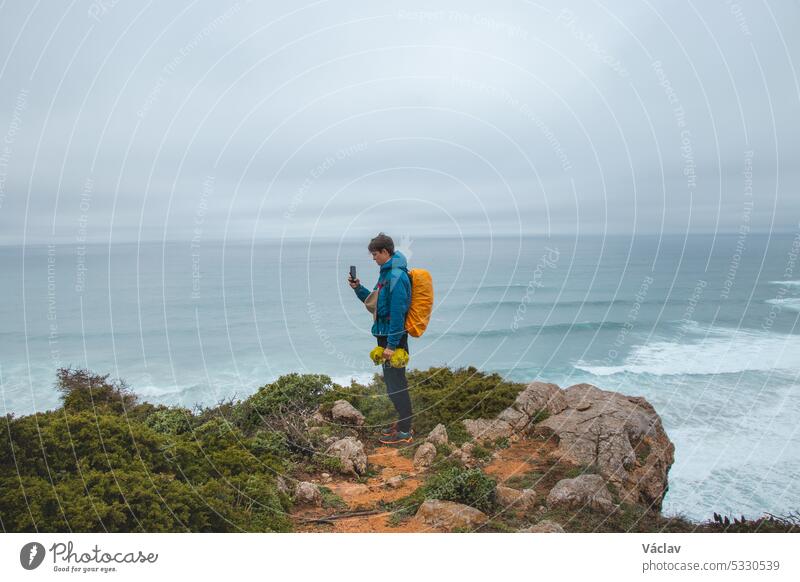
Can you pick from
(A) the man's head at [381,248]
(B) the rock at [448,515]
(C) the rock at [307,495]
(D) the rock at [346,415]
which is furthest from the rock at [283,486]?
(A) the man's head at [381,248]

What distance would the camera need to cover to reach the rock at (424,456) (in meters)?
7.59

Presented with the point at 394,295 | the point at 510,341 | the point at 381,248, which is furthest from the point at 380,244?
the point at 510,341

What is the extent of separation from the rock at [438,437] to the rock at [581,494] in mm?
2257

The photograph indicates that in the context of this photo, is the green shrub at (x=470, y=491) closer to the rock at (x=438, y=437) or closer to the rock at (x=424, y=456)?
the rock at (x=424, y=456)

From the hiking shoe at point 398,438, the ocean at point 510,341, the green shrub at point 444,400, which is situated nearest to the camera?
the hiking shoe at point 398,438

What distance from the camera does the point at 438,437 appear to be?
8.24m

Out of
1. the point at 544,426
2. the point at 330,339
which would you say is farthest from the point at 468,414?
the point at 330,339

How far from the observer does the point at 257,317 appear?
4972 centimetres

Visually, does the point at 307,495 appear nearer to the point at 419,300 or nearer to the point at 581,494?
the point at 419,300

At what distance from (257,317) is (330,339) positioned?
1084 centimetres

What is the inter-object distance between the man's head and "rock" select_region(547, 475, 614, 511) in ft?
12.4

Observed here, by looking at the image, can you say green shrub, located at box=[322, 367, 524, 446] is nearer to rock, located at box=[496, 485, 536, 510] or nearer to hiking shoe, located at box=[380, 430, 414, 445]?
hiking shoe, located at box=[380, 430, 414, 445]

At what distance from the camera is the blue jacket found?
7.34m
